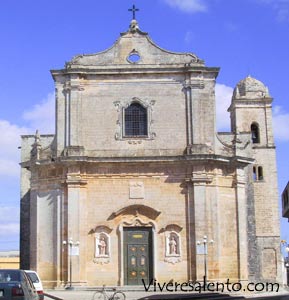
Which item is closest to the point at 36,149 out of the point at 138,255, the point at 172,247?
the point at 138,255

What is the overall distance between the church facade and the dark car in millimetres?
18013

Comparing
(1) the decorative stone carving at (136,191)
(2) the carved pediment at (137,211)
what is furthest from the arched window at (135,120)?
(2) the carved pediment at (137,211)

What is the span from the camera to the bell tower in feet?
139

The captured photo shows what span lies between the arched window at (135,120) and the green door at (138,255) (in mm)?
4913

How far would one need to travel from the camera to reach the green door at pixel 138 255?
34.1 metres

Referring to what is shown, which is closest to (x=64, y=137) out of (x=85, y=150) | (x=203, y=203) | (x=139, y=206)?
(x=85, y=150)

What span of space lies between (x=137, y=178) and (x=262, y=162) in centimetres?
1223

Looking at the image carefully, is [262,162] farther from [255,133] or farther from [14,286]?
[14,286]

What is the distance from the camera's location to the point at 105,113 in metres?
35.4

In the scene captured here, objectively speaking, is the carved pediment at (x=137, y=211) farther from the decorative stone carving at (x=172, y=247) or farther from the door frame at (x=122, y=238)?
the decorative stone carving at (x=172, y=247)

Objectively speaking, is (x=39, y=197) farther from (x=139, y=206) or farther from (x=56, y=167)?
(x=139, y=206)

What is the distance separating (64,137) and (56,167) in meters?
1.57

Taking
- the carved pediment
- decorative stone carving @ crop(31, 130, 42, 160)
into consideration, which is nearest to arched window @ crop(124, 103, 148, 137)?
the carved pediment

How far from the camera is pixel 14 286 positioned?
14.7 meters
